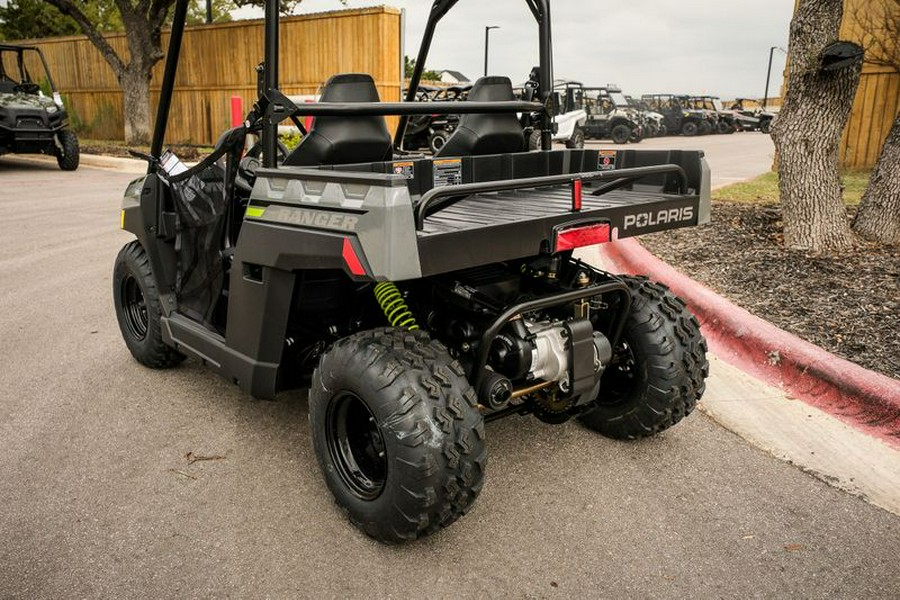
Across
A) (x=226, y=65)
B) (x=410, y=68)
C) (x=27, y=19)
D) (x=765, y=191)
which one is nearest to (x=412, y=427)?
(x=765, y=191)

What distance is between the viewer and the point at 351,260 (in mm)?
2332

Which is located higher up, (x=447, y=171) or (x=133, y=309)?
(x=447, y=171)

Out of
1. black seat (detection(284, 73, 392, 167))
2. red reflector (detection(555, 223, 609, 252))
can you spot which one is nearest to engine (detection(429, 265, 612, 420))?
red reflector (detection(555, 223, 609, 252))

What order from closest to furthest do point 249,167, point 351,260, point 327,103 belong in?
point 351,260 < point 327,103 < point 249,167

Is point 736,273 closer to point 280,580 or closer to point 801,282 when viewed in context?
point 801,282

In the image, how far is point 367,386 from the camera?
2.53m

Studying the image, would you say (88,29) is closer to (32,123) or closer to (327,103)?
(32,123)

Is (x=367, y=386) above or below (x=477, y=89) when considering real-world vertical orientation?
below

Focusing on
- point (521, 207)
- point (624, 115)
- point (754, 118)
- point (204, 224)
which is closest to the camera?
point (521, 207)

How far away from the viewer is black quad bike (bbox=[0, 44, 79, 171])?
1385cm

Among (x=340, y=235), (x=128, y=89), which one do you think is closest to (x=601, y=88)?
(x=128, y=89)

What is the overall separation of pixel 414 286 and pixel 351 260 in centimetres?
88

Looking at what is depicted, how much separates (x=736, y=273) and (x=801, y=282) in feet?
1.64

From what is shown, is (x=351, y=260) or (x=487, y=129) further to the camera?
(x=487, y=129)
